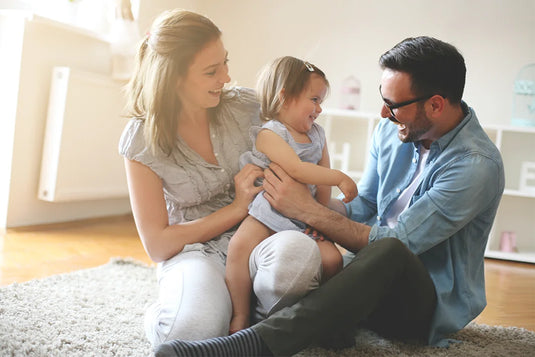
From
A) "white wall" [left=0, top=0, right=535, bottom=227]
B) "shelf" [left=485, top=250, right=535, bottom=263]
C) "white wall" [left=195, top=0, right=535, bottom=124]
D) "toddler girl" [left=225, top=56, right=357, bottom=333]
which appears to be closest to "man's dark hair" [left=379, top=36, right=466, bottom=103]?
"toddler girl" [left=225, top=56, right=357, bottom=333]

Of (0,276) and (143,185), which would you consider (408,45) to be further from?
(0,276)

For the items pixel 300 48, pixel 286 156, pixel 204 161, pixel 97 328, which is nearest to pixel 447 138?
pixel 286 156

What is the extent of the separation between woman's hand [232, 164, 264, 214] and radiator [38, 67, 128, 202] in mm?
1817

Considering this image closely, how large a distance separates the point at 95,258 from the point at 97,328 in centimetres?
104

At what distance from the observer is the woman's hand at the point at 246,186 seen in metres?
1.67

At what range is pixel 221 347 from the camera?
4.36ft

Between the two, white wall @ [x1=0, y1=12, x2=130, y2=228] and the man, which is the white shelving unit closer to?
white wall @ [x1=0, y1=12, x2=130, y2=228]

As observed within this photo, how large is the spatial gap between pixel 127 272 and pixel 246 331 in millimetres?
1199

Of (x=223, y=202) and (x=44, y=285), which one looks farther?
(x=44, y=285)

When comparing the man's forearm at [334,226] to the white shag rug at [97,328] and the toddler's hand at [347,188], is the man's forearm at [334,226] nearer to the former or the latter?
the toddler's hand at [347,188]

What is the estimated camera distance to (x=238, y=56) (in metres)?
4.63

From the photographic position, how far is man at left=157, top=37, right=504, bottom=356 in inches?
58.6

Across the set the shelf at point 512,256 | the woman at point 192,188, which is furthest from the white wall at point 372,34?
the woman at point 192,188

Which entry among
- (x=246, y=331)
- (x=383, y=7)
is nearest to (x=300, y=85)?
(x=246, y=331)
